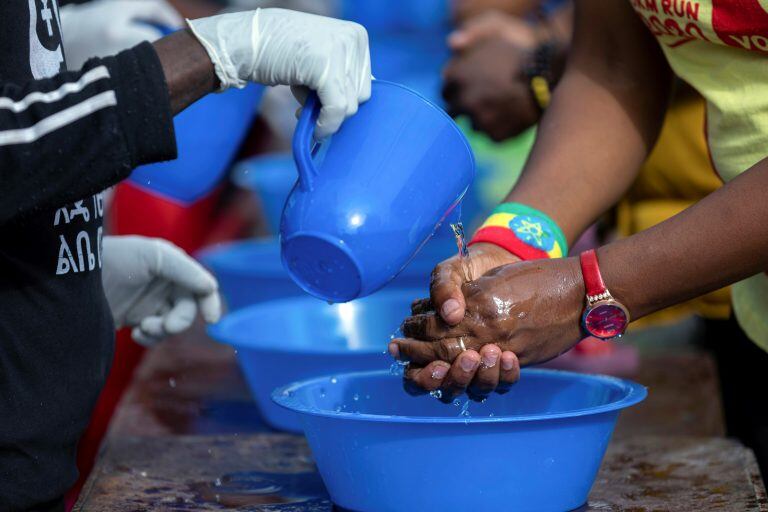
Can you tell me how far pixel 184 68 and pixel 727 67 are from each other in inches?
28.7

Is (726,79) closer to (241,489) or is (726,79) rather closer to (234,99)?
(241,489)

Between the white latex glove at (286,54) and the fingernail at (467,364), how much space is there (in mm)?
311

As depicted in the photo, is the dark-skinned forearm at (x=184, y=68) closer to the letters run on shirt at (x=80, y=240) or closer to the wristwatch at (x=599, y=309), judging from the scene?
the letters run on shirt at (x=80, y=240)

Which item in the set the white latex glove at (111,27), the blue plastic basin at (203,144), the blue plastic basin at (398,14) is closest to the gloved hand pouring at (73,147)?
the blue plastic basin at (203,144)

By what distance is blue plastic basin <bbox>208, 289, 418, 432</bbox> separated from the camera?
176 centimetres

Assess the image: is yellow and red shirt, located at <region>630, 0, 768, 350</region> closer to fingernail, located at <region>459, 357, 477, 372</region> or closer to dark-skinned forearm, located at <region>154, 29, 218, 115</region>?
fingernail, located at <region>459, 357, 477, 372</region>

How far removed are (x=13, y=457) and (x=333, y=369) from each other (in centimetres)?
63

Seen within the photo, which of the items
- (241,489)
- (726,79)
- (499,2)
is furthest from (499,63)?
(241,489)

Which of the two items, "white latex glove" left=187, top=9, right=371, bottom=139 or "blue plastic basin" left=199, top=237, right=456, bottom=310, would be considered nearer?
"white latex glove" left=187, top=9, right=371, bottom=139

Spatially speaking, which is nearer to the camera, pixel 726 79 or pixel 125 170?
pixel 125 170

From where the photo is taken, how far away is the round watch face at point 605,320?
51.3 inches

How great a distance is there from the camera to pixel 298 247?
4.07 ft

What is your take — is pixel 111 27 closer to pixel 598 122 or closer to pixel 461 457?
pixel 598 122

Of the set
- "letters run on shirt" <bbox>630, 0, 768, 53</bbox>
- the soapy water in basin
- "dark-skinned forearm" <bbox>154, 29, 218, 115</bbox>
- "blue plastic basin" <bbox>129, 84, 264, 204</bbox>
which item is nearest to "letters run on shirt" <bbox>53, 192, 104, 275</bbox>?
"dark-skinned forearm" <bbox>154, 29, 218, 115</bbox>
